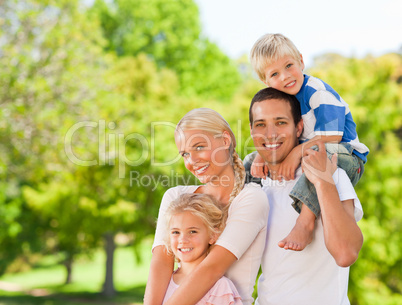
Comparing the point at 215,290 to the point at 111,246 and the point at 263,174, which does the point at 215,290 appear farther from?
the point at 111,246

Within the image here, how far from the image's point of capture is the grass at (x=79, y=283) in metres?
17.9

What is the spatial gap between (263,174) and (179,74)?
18.6m

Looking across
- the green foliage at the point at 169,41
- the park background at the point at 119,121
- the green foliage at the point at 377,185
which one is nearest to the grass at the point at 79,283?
the park background at the point at 119,121

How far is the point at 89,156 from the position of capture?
40.7 ft

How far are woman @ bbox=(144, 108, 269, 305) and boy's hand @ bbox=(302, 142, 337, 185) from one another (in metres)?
0.24

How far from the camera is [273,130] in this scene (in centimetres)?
226

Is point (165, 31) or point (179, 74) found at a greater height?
point (165, 31)

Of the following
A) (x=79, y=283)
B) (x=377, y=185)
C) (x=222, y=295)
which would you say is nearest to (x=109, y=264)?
(x=79, y=283)

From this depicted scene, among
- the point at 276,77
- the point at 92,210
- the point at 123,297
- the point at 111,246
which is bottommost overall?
the point at 123,297

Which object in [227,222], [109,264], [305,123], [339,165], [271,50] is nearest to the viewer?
[227,222]

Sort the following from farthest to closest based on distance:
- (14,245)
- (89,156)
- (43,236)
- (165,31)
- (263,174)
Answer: (165,31)
(43,236)
(14,245)
(89,156)
(263,174)

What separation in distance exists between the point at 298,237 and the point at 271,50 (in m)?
1.10

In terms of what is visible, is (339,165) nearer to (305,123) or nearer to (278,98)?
(305,123)

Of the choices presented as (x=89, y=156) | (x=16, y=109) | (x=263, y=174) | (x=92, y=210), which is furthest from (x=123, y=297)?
(x=263, y=174)
